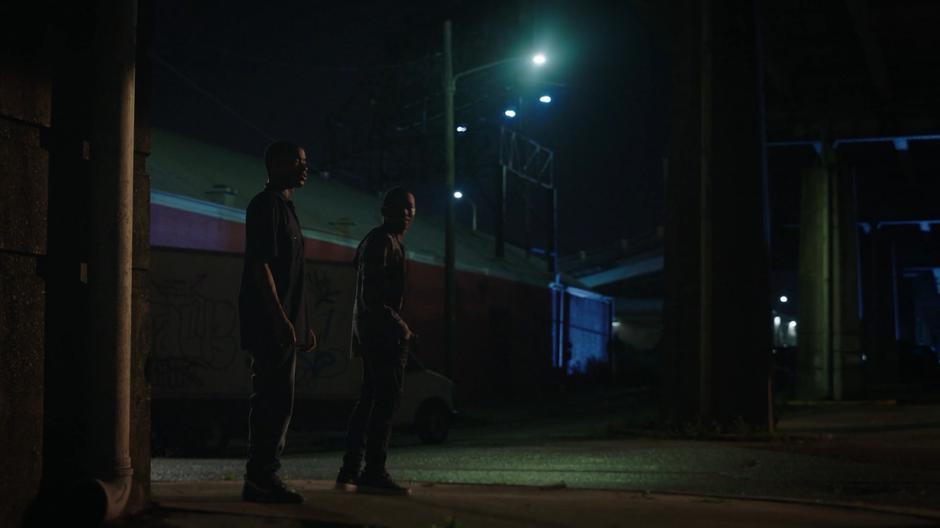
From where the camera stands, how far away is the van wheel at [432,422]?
18.1 meters

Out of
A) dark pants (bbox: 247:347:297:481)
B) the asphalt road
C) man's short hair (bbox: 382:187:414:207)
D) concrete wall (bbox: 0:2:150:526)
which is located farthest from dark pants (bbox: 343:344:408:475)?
concrete wall (bbox: 0:2:150:526)

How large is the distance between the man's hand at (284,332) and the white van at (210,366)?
1039cm

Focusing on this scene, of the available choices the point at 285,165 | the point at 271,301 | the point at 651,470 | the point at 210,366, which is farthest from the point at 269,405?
the point at 210,366

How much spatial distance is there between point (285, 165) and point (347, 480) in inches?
83.3

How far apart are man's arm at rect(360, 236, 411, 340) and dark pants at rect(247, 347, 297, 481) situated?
1.12m

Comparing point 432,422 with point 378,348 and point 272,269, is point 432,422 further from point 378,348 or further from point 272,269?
point 272,269

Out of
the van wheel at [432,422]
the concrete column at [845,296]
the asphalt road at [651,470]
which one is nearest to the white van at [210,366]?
the van wheel at [432,422]

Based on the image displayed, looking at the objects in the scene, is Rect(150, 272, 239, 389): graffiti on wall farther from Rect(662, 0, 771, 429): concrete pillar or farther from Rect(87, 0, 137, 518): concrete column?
Rect(87, 0, 137, 518): concrete column

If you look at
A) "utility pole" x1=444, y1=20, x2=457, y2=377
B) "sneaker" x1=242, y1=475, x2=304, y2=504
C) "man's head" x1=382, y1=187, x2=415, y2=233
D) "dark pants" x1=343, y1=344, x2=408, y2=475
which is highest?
"utility pole" x1=444, y1=20, x2=457, y2=377

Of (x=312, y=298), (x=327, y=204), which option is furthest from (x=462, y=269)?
(x=312, y=298)

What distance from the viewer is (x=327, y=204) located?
33.6 m

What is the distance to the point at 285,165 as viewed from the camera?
7.08 metres

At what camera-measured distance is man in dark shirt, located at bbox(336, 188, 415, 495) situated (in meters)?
7.81

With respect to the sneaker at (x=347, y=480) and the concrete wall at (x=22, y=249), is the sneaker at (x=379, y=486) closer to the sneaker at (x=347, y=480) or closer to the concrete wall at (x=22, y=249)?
the sneaker at (x=347, y=480)
